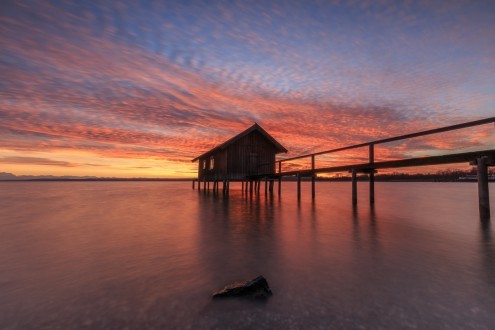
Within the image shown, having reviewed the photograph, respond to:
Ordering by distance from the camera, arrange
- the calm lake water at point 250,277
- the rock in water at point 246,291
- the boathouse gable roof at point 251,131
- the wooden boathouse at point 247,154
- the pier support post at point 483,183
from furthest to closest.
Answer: the wooden boathouse at point 247,154
the boathouse gable roof at point 251,131
the pier support post at point 483,183
the rock in water at point 246,291
the calm lake water at point 250,277

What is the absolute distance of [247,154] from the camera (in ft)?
74.6

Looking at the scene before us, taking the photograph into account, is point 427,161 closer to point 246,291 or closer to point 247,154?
point 246,291

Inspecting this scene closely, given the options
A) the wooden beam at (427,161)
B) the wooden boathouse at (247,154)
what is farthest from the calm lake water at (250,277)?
the wooden boathouse at (247,154)

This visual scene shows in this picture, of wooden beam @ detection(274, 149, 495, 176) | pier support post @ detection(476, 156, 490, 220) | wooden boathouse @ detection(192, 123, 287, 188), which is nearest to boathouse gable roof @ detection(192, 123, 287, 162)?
wooden boathouse @ detection(192, 123, 287, 188)

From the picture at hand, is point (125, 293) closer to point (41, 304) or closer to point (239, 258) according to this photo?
point (41, 304)

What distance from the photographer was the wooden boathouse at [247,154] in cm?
2205

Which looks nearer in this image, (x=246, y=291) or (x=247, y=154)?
(x=246, y=291)

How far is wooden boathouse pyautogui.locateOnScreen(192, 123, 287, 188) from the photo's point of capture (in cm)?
2205

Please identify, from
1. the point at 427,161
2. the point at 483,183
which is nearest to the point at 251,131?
the point at 427,161

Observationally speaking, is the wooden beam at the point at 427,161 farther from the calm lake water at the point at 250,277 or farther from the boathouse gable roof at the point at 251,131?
the boathouse gable roof at the point at 251,131

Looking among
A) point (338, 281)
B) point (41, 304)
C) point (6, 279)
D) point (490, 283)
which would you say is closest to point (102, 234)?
point (6, 279)

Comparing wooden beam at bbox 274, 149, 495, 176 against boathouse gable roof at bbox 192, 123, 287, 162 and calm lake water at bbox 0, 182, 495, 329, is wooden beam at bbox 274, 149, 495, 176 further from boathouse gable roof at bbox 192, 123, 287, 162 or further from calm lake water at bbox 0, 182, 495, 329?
boathouse gable roof at bbox 192, 123, 287, 162

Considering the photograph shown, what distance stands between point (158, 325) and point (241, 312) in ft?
2.88

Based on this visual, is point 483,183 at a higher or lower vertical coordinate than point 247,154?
lower
